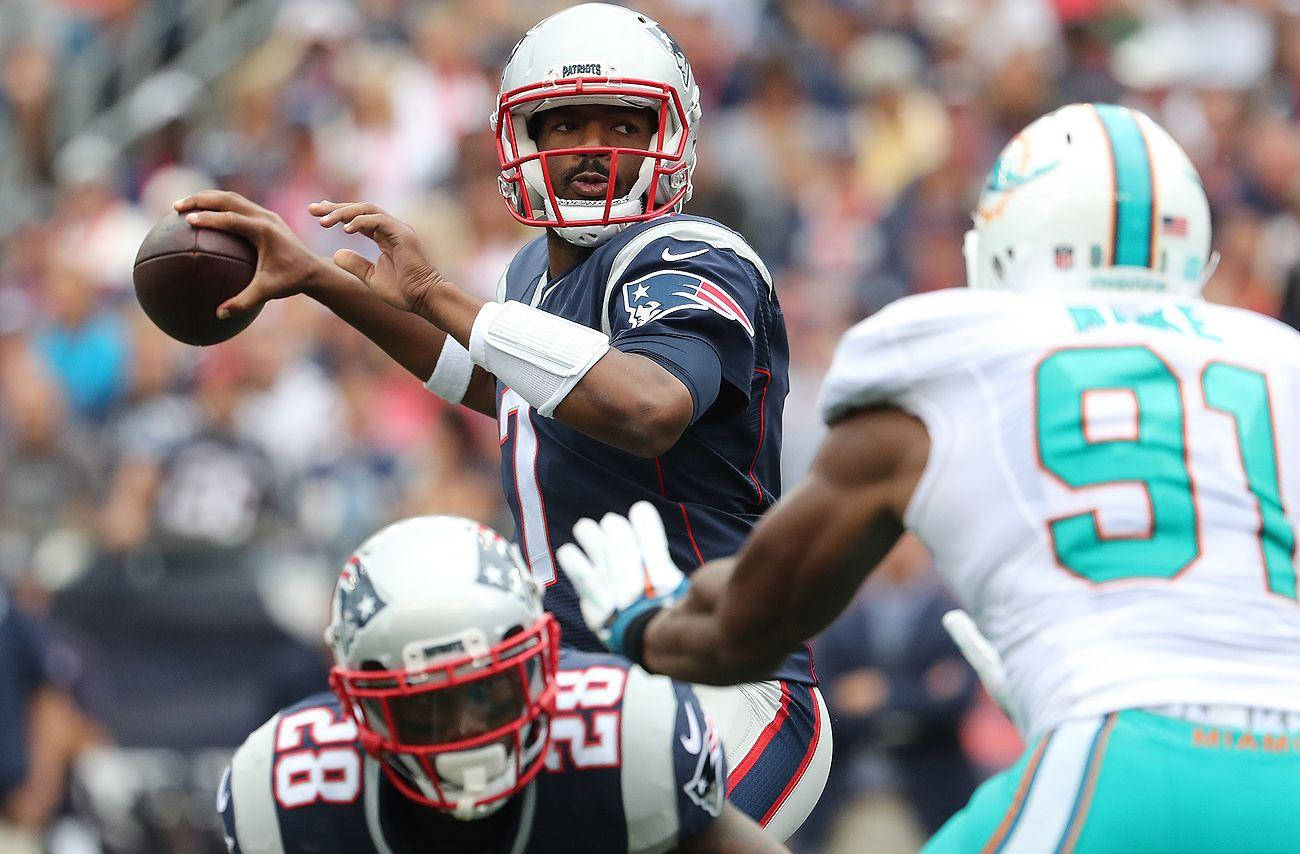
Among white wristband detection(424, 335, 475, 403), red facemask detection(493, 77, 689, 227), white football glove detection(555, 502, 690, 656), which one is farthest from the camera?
white wristband detection(424, 335, 475, 403)

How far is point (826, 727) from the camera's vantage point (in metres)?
4.10

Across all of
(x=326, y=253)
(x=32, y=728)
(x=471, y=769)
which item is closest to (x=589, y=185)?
(x=471, y=769)

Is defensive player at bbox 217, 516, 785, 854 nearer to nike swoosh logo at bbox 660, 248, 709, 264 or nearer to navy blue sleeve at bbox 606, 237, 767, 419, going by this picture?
navy blue sleeve at bbox 606, 237, 767, 419

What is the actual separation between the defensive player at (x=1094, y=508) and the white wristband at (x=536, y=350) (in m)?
0.78

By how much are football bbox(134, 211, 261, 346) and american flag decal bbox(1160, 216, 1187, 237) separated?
1.91 metres

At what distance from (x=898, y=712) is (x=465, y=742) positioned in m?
4.17

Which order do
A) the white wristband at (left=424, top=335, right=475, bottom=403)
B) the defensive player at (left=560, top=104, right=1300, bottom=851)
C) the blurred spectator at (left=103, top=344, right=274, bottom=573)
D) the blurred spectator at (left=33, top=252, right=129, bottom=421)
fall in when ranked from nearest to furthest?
the defensive player at (left=560, top=104, right=1300, bottom=851) → the white wristband at (left=424, top=335, right=475, bottom=403) → the blurred spectator at (left=103, top=344, right=274, bottom=573) → the blurred spectator at (left=33, top=252, right=129, bottom=421)

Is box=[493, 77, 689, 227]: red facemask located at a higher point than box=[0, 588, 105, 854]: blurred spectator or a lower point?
higher

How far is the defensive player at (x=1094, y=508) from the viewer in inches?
107

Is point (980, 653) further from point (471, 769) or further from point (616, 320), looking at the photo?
point (616, 320)

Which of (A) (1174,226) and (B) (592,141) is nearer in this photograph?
(A) (1174,226)

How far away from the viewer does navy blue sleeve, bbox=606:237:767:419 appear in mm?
3770

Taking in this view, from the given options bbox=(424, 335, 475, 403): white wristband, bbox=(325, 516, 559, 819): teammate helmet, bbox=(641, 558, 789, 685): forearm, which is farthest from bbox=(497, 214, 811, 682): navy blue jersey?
bbox=(641, 558, 789, 685): forearm

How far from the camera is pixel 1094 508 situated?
2.79 metres
